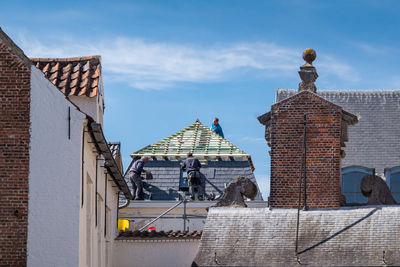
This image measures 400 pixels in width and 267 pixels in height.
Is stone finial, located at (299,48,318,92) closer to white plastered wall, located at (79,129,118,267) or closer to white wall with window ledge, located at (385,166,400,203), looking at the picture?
white plastered wall, located at (79,129,118,267)

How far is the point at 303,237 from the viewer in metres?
28.3

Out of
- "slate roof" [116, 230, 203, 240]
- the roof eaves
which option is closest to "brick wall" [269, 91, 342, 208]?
the roof eaves

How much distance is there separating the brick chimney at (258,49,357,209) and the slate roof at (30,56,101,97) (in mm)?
4673

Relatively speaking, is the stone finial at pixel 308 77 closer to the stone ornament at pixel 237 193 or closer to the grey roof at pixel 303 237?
the stone ornament at pixel 237 193

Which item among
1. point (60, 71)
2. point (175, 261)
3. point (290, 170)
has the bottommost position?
point (175, 261)

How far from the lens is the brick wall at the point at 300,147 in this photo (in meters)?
29.3

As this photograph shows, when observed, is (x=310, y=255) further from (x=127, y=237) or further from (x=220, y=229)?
(x=127, y=237)

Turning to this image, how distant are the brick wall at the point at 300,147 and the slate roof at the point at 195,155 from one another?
16.5 metres

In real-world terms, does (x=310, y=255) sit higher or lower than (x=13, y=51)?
lower

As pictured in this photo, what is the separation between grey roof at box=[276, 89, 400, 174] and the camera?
4406 centimetres

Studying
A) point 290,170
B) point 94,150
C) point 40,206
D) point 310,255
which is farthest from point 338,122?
point 40,206

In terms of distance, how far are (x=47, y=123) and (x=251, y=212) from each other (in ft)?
19.0

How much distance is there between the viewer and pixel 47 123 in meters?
25.6

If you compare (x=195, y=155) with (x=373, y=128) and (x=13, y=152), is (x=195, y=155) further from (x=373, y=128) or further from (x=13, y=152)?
(x=13, y=152)
